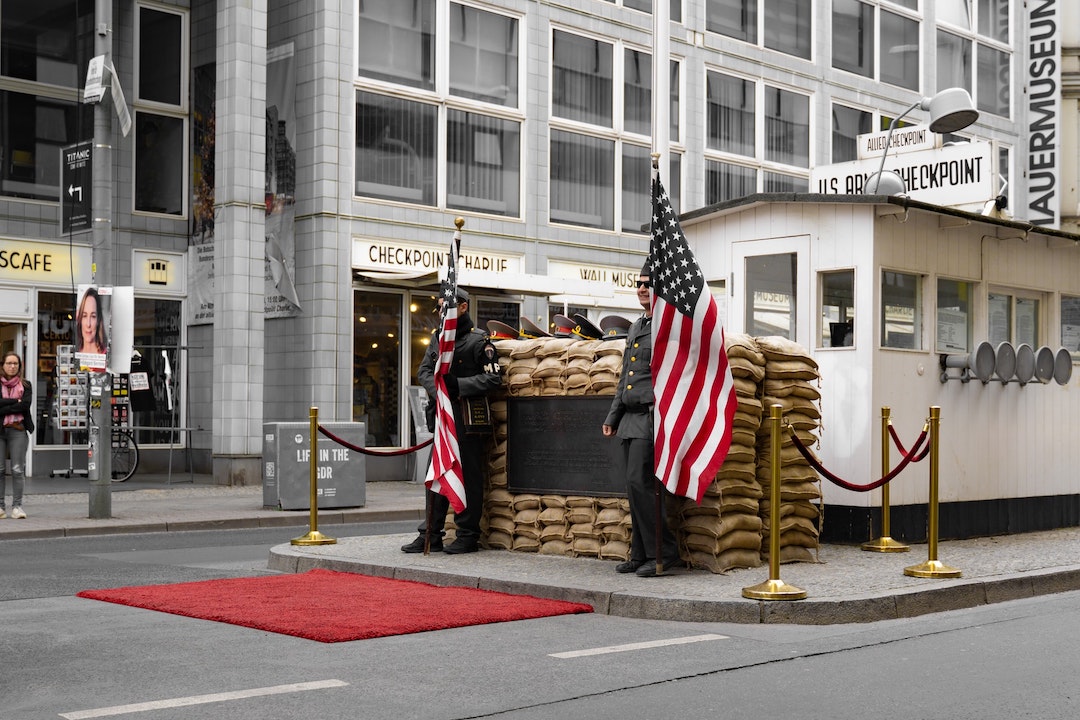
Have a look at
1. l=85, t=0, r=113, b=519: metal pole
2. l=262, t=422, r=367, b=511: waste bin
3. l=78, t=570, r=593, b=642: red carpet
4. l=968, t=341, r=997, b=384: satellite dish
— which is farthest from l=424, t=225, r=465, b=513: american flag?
l=85, t=0, r=113, b=519: metal pole

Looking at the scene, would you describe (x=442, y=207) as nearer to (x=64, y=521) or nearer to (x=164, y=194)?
(x=164, y=194)

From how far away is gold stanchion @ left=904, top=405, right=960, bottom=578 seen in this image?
389 inches

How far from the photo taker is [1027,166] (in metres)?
36.7

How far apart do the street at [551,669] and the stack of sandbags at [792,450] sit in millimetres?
1785

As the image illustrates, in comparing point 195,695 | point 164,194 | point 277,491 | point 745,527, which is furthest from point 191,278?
point 195,695

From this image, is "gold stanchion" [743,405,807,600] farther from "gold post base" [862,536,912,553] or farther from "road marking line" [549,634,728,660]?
"gold post base" [862,536,912,553]

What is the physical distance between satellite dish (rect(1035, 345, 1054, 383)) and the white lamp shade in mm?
2714

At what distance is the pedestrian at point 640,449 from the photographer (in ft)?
32.7

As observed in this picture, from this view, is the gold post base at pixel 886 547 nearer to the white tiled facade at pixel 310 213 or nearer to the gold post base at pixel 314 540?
the gold post base at pixel 314 540

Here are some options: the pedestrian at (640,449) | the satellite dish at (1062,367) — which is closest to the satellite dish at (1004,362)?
the satellite dish at (1062,367)

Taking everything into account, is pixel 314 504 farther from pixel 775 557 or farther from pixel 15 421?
pixel 15 421

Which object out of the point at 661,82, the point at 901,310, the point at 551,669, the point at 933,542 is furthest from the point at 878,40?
the point at 551,669

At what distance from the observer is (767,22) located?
29750 mm

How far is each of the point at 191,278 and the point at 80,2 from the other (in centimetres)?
521
